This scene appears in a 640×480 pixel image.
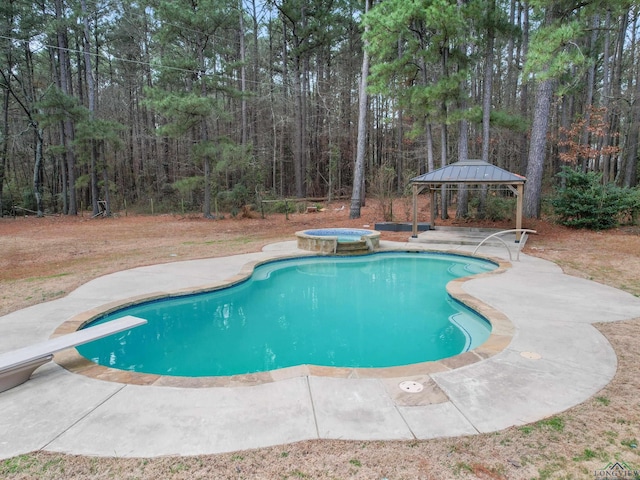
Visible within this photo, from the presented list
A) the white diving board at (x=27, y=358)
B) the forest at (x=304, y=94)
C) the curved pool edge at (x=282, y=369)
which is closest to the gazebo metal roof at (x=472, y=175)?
the forest at (x=304, y=94)

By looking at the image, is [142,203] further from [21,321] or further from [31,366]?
[31,366]

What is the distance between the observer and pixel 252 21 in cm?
1914

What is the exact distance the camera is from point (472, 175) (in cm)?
907

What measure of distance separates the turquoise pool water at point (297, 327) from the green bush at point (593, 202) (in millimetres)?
5700

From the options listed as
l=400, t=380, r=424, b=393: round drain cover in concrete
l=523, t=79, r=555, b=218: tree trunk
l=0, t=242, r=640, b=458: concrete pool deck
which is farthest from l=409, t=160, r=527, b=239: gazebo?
l=400, t=380, r=424, b=393: round drain cover in concrete

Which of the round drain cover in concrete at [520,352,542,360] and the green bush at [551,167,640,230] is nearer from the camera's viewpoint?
the round drain cover in concrete at [520,352,542,360]

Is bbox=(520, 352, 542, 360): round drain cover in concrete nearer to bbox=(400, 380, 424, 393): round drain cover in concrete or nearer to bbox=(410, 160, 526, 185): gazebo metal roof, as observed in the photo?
bbox=(400, 380, 424, 393): round drain cover in concrete

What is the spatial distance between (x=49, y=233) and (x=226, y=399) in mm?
12142

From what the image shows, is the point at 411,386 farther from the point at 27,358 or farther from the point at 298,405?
the point at 27,358

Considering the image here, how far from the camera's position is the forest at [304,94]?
10.4m

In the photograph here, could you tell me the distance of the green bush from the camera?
32.6 ft

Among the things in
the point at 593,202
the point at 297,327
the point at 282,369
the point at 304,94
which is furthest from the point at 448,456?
the point at 304,94

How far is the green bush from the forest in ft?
1.40

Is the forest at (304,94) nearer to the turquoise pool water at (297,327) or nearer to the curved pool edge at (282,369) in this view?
the turquoise pool water at (297,327)
